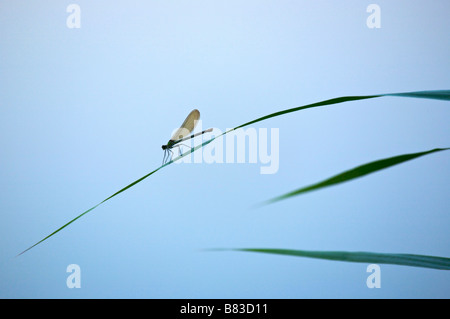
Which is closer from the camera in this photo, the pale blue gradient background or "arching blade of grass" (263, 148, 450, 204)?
"arching blade of grass" (263, 148, 450, 204)

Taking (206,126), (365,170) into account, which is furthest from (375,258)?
(206,126)

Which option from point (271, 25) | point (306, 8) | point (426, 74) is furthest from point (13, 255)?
point (426, 74)

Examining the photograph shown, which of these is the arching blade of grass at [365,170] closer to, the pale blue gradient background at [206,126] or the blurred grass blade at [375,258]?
the blurred grass blade at [375,258]

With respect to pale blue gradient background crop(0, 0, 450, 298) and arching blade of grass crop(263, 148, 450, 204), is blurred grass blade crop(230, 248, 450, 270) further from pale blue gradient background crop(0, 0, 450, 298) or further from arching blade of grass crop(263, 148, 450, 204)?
pale blue gradient background crop(0, 0, 450, 298)

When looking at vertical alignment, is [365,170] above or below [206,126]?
below

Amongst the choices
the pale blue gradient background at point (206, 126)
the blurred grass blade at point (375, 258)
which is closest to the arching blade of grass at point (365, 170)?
the blurred grass blade at point (375, 258)

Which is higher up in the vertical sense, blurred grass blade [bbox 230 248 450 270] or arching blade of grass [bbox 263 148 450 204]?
arching blade of grass [bbox 263 148 450 204]

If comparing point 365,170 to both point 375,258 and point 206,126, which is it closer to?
point 375,258

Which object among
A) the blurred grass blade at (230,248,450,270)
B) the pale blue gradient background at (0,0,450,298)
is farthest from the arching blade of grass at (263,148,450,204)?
the pale blue gradient background at (0,0,450,298)
